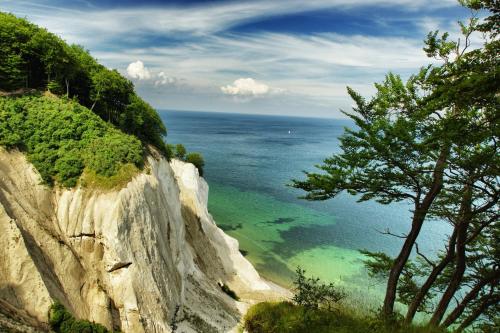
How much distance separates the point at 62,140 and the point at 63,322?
12.9 meters

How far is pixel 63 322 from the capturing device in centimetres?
1523

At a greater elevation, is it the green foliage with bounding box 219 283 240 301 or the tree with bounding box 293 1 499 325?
the tree with bounding box 293 1 499 325

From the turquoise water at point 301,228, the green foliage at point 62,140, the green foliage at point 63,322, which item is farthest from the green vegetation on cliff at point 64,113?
the turquoise water at point 301,228

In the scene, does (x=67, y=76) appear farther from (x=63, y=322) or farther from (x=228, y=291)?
(x=228, y=291)

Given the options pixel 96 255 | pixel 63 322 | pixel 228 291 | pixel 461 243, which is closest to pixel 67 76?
pixel 96 255

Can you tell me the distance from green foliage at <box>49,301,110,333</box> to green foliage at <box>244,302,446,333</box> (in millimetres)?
8612

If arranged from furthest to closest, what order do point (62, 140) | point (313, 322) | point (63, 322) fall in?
point (62, 140) → point (63, 322) → point (313, 322)

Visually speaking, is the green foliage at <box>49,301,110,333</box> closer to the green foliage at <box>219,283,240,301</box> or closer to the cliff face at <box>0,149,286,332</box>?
the cliff face at <box>0,149,286,332</box>

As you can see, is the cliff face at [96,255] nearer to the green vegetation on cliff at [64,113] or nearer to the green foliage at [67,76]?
the green vegetation on cliff at [64,113]

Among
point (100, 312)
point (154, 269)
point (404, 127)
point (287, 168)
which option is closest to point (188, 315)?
point (154, 269)

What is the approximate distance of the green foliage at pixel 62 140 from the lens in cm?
2109

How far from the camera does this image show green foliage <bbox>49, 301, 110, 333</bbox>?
15.0 m

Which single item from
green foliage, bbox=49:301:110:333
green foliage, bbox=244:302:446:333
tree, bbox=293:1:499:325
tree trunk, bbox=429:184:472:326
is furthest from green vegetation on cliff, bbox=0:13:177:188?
tree trunk, bbox=429:184:472:326

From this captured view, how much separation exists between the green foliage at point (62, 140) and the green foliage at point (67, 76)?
2.98 m
